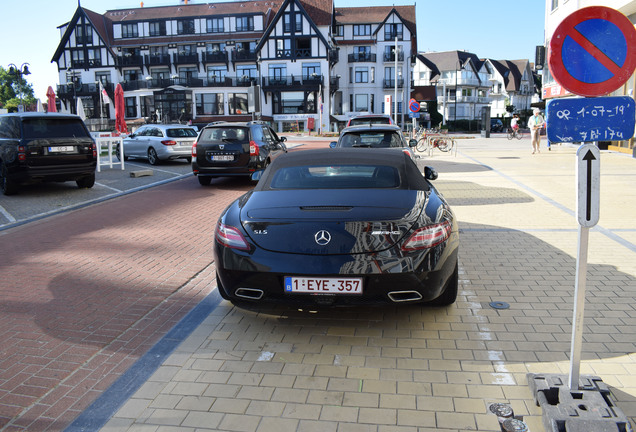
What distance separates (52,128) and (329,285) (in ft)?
33.8

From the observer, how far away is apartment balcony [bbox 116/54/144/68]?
210ft

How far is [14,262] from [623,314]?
21.6ft

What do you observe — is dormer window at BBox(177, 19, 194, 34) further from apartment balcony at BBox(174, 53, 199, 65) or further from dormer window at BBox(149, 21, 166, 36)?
apartment balcony at BBox(174, 53, 199, 65)

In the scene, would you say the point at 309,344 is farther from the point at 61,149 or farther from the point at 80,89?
the point at 80,89

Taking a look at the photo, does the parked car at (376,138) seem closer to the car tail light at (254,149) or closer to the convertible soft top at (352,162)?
the car tail light at (254,149)

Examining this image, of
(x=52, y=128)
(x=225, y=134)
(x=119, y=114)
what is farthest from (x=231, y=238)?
(x=119, y=114)

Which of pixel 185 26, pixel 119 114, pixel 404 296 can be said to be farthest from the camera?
pixel 185 26

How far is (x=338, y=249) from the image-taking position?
3951 mm

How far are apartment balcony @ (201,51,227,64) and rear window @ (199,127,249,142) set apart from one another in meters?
51.9

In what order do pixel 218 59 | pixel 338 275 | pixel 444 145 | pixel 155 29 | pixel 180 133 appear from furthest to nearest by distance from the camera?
pixel 155 29, pixel 218 59, pixel 444 145, pixel 180 133, pixel 338 275

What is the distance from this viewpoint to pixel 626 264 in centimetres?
617

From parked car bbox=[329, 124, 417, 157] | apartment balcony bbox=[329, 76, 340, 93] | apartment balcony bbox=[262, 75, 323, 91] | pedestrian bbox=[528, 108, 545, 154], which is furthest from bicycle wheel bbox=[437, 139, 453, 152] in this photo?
apartment balcony bbox=[329, 76, 340, 93]

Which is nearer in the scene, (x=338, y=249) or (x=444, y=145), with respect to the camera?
(x=338, y=249)

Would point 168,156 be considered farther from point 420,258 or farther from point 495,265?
point 420,258
